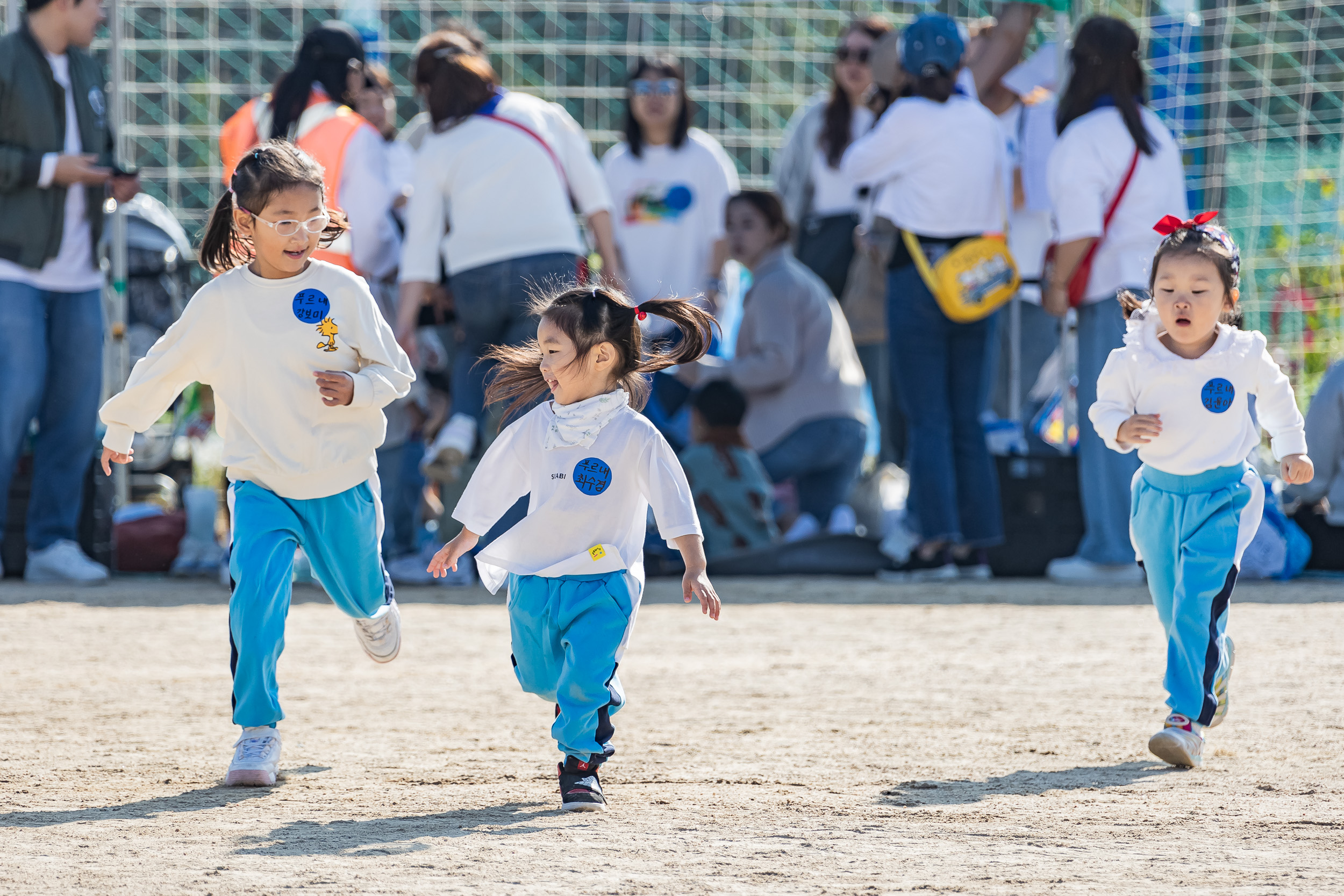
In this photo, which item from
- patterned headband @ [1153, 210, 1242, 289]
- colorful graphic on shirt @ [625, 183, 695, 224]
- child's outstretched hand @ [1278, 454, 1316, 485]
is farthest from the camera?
colorful graphic on shirt @ [625, 183, 695, 224]

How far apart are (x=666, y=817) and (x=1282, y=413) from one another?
1.91m

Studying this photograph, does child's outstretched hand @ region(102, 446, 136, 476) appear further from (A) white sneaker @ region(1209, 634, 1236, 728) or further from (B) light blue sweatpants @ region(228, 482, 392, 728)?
(A) white sneaker @ region(1209, 634, 1236, 728)

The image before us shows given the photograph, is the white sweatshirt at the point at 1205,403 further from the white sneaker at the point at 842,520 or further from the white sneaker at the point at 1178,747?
the white sneaker at the point at 842,520

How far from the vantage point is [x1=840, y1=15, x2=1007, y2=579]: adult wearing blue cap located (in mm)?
6961

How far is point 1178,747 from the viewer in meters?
3.88

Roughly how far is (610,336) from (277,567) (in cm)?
98

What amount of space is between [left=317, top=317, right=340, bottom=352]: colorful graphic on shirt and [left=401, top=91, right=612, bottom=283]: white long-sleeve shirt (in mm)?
2726

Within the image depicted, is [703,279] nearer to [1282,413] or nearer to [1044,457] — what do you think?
[1044,457]

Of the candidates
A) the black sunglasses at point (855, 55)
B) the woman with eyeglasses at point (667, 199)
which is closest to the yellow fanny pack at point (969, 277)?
the woman with eyeglasses at point (667, 199)

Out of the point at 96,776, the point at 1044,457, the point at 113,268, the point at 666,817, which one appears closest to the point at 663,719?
the point at 666,817

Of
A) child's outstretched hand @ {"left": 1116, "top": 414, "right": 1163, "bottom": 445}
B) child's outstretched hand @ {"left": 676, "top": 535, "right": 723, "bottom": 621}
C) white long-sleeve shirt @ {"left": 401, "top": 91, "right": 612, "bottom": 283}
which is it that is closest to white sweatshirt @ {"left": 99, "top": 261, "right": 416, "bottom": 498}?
child's outstretched hand @ {"left": 676, "top": 535, "right": 723, "bottom": 621}

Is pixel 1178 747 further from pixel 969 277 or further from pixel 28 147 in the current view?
pixel 28 147

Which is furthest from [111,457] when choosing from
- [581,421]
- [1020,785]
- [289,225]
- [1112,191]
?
[1112,191]

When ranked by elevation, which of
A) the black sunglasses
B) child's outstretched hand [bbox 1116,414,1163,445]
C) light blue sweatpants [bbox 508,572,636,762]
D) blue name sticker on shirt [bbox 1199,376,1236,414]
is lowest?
light blue sweatpants [bbox 508,572,636,762]
